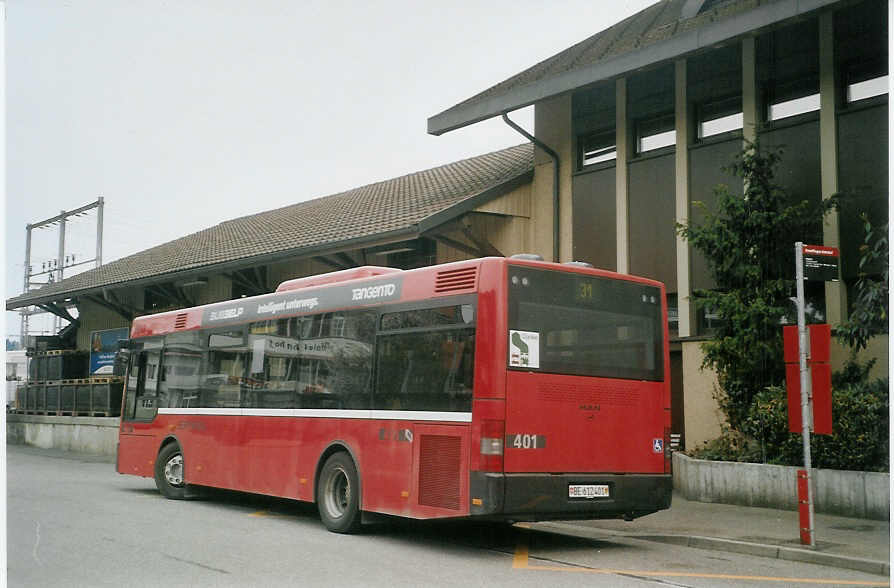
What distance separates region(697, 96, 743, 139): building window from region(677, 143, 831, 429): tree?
1.38 m

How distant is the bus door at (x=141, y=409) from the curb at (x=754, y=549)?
6744 mm

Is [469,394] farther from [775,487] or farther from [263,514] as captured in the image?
[775,487]

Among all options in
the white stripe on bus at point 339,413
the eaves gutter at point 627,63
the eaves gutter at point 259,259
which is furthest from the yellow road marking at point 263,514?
the eaves gutter at point 627,63

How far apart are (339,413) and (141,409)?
6.02m

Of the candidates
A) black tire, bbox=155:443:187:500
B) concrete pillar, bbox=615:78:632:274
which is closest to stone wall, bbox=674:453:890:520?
concrete pillar, bbox=615:78:632:274

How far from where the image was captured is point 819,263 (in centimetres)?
1049

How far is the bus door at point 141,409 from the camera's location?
1622cm

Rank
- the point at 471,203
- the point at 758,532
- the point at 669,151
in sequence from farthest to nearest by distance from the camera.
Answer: the point at 471,203, the point at 669,151, the point at 758,532

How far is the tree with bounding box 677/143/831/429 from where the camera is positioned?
14.1m

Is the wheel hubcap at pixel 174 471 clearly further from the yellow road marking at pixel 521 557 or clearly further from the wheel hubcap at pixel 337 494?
the yellow road marking at pixel 521 557

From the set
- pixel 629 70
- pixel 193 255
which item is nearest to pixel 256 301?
pixel 629 70

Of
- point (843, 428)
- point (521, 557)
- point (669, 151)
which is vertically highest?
point (669, 151)

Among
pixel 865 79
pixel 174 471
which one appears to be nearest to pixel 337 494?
pixel 174 471

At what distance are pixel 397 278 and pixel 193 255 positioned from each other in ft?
63.9
